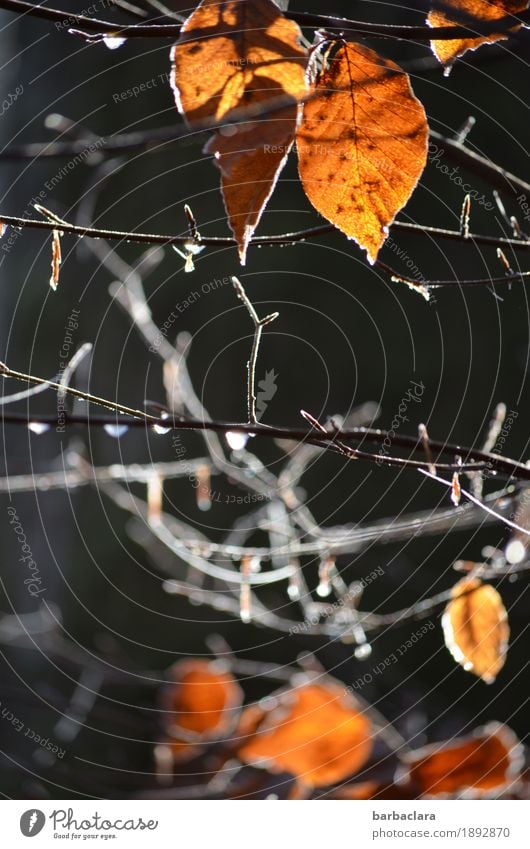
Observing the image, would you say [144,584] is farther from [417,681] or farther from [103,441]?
[417,681]

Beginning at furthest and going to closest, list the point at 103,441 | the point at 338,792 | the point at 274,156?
the point at 103,441, the point at 338,792, the point at 274,156

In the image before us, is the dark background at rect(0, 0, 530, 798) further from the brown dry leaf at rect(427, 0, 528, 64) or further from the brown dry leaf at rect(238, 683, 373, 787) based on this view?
the brown dry leaf at rect(427, 0, 528, 64)

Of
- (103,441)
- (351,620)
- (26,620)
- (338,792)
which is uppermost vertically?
(103,441)

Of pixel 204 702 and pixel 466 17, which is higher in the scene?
pixel 466 17

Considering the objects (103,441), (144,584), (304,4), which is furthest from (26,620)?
(304,4)

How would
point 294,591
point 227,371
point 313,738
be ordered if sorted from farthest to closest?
point 227,371, point 294,591, point 313,738

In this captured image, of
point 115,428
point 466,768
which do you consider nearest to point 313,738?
point 466,768

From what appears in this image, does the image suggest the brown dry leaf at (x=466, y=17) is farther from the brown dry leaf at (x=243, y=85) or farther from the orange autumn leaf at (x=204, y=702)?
the orange autumn leaf at (x=204, y=702)
